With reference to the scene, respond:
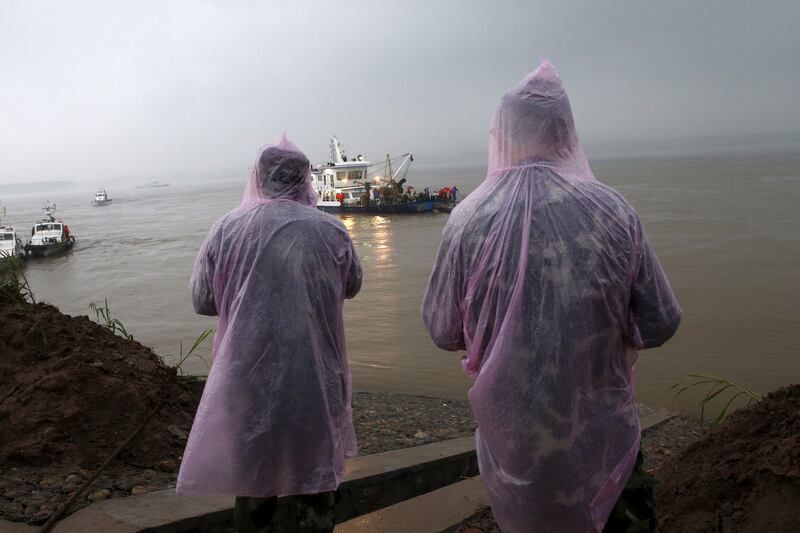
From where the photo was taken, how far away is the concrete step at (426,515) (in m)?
2.69

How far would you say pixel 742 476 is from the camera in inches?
83.9

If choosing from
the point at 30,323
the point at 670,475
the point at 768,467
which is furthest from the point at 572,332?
the point at 30,323

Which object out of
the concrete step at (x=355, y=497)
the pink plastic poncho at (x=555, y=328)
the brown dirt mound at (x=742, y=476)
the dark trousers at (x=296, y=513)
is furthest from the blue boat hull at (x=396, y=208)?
the pink plastic poncho at (x=555, y=328)

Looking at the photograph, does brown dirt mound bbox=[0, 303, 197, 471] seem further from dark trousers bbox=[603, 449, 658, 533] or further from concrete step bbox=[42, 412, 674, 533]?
dark trousers bbox=[603, 449, 658, 533]

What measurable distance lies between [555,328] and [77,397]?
263 centimetres

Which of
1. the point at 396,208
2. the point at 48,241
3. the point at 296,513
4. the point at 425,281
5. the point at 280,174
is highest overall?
the point at 280,174

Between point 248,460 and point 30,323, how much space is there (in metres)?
2.27

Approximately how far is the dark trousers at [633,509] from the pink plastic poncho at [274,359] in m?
0.91

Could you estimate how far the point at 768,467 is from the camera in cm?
203

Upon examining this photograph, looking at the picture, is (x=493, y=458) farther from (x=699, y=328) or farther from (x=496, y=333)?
(x=699, y=328)

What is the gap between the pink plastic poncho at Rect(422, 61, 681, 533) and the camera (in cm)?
160

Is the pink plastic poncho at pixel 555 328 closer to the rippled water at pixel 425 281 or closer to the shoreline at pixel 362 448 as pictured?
the shoreline at pixel 362 448

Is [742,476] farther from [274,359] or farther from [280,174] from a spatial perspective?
[280,174]

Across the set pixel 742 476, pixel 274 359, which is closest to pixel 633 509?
pixel 742 476
